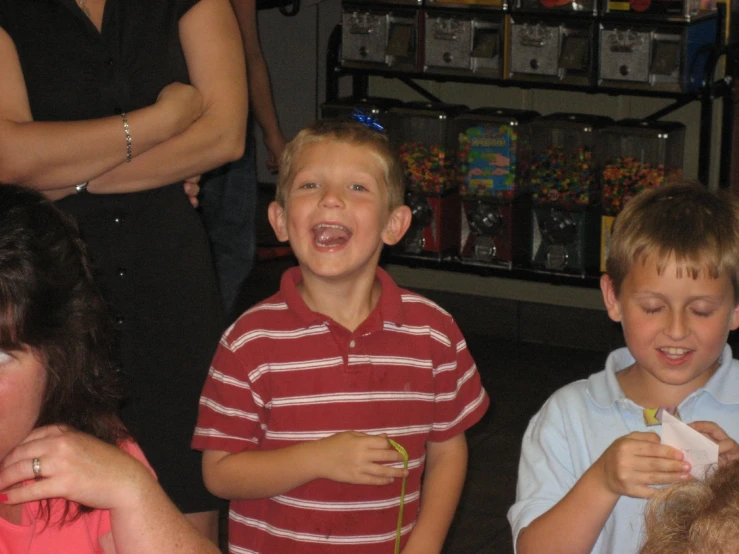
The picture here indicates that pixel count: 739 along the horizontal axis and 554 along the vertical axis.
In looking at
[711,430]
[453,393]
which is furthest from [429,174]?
[711,430]

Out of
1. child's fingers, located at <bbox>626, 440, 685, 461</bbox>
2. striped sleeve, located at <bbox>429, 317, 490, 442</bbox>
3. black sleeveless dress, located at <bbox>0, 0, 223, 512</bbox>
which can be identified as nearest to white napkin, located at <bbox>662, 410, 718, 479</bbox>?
child's fingers, located at <bbox>626, 440, 685, 461</bbox>

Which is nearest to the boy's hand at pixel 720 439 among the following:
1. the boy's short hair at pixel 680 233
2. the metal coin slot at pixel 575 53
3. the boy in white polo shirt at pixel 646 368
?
the boy in white polo shirt at pixel 646 368

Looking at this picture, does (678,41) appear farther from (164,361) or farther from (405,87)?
(164,361)

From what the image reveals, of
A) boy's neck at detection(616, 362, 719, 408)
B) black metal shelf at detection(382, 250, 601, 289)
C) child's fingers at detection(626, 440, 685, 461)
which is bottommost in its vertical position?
black metal shelf at detection(382, 250, 601, 289)

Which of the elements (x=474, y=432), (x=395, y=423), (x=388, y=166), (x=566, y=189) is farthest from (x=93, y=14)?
(x=566, y=189)

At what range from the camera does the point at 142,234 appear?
6.89 feet

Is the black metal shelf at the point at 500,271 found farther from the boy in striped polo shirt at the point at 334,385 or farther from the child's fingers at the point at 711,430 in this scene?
the child's fingers at the point at 711,430

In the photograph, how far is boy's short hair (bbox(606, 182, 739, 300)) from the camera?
1767 mm

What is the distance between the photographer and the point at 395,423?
1966 millimetres

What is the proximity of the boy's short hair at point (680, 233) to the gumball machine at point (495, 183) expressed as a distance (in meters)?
2.89

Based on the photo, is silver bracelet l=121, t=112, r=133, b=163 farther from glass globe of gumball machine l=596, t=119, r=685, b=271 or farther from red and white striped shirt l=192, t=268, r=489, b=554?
glass globe of gumball machine l=596, t=119, r=685, b=271

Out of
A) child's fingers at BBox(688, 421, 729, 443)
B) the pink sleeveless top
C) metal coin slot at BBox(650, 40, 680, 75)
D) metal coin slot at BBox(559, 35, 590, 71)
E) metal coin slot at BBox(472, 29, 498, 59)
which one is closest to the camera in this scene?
the pink sleeveless top

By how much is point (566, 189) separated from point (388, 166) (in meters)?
2.76

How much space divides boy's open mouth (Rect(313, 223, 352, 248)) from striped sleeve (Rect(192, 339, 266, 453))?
238 millimetres
